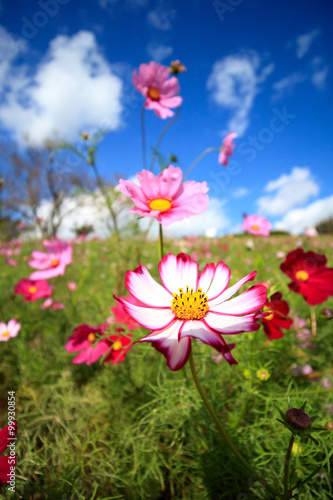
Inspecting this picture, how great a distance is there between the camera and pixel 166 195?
0.65m

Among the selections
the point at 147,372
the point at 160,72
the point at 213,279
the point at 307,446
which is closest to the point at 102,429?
the point at 147,372

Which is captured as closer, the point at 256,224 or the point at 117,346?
the point at 117,346

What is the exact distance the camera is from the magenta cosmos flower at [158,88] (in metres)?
0.97

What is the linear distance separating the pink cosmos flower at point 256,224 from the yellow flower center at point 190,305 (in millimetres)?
1082

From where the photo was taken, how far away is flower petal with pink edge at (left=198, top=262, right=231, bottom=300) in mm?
502

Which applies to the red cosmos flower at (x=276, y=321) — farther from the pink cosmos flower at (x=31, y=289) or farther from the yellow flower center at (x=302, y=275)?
the pink cosmos flower at (x=31, y=289)

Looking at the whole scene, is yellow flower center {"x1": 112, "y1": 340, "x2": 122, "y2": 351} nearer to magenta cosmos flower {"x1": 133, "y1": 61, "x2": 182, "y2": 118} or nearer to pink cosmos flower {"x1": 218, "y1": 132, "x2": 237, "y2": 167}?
magenta cosmos flower {"x1": 133, "y1": 61, "x2": 182, "y2": 118}

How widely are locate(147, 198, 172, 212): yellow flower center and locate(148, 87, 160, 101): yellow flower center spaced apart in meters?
0.62

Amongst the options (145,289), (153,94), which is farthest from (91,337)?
(153,94)

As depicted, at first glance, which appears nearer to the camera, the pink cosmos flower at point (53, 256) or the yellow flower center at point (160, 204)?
the yellow flower center at point (160, 204)

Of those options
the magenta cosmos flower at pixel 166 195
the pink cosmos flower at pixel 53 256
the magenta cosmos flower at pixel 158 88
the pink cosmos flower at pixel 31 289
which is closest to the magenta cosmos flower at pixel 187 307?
the magenta cosmos flower at pixel 166 195

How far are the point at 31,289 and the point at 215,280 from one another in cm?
136

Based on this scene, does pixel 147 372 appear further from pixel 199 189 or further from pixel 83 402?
pixel 199 189

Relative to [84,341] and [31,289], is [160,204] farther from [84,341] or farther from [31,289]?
[31,289]
